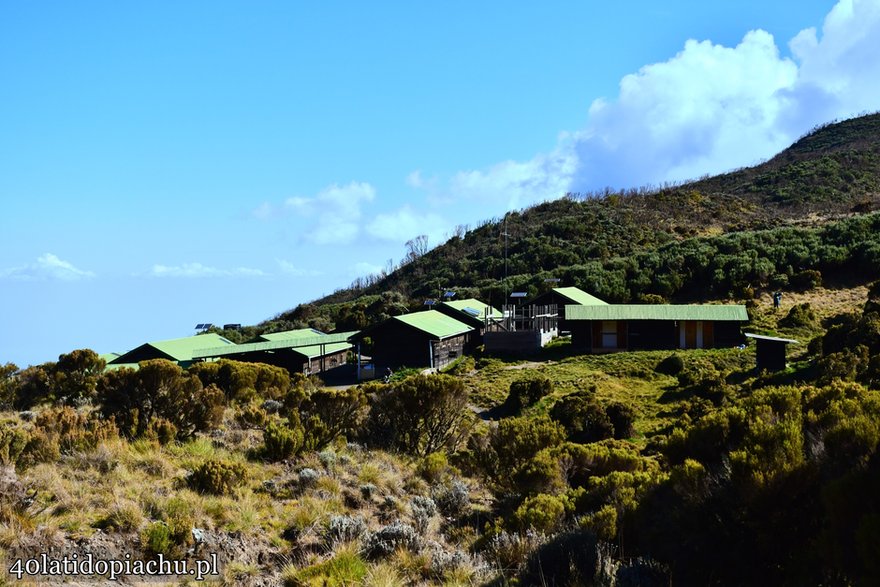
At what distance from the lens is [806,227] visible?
66312 millimetres

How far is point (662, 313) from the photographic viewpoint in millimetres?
39969

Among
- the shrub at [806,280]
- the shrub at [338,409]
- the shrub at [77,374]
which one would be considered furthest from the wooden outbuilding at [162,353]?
the shrub at [806,280]

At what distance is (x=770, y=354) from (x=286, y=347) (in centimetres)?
2682

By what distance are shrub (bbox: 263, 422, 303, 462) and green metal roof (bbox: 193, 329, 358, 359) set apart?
2303 cm

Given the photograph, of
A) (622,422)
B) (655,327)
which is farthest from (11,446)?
(655,327)

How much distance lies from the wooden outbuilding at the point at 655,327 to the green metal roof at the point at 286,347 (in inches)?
620

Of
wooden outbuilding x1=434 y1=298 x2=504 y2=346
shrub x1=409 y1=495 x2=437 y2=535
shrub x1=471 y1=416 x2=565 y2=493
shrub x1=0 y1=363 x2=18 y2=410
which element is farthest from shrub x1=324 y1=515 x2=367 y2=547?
wooden outbuilding x1=434 y1=298 x2=504 y2=346

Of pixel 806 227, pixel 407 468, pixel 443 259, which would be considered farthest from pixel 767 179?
pixel 407 468

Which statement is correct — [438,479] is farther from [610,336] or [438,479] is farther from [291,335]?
[291,335]

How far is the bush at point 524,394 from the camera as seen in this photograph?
27.3m

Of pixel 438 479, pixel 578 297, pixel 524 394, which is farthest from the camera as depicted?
pixel 578 297

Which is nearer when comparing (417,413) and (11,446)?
(11,446)

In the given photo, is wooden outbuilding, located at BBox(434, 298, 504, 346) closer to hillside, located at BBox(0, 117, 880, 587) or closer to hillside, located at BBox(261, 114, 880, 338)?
hillside, located at BBox(261, 114, 880, 338)

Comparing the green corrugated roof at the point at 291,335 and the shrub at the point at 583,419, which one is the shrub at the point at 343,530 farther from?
the green corrugated roof at the point at 291,335
